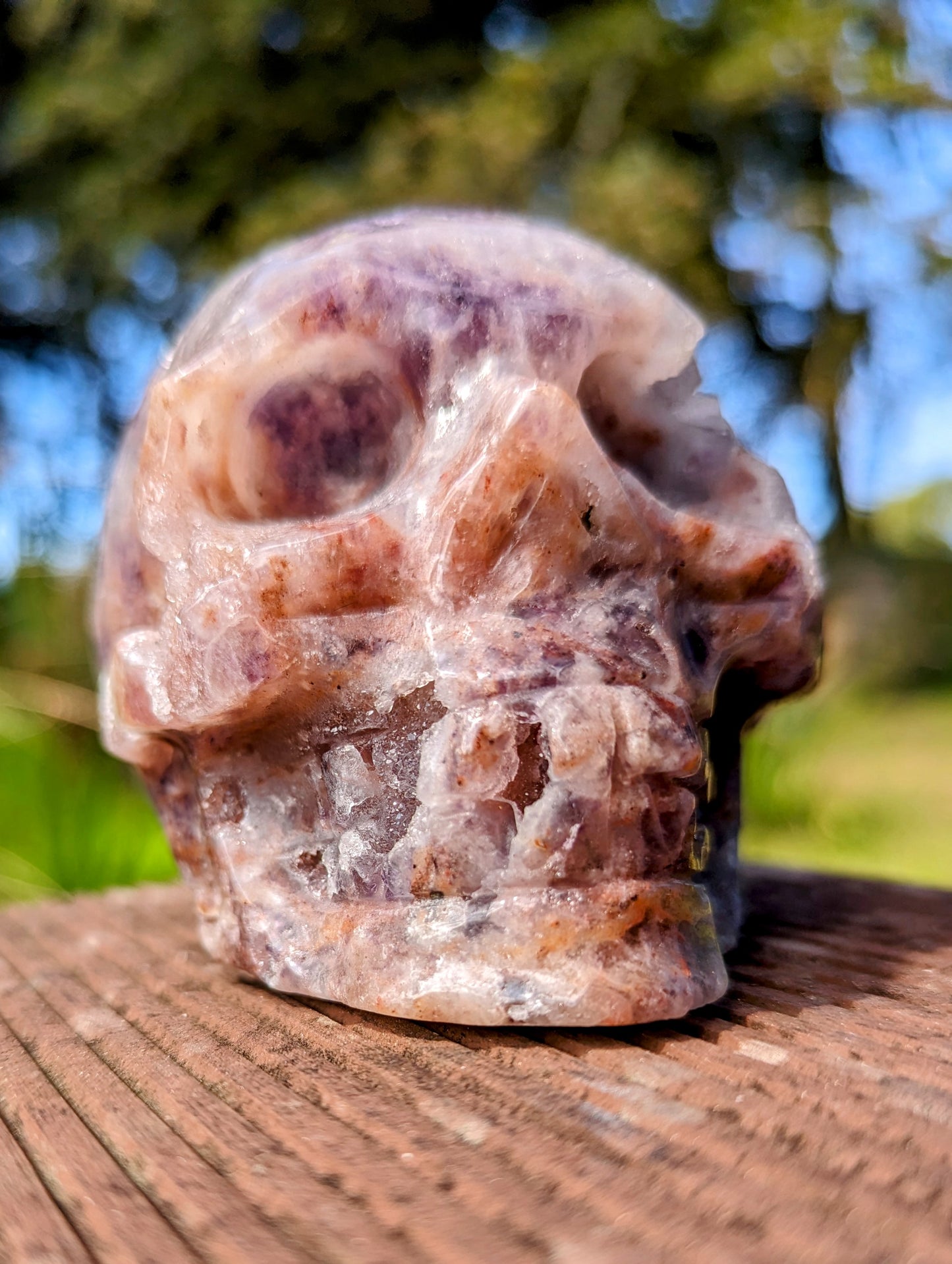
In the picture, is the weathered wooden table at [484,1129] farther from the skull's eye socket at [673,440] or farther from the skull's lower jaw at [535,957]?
the skull's eye socket at [673,440]

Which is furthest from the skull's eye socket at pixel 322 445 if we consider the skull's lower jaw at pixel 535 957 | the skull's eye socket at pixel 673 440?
the skull's lower jaw at pixel 535 957

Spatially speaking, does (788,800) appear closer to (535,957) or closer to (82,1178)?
(535,957)

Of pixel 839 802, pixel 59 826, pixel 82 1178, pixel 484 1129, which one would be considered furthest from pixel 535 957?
pixel 839 802

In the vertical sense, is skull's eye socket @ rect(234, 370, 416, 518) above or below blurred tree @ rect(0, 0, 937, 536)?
below

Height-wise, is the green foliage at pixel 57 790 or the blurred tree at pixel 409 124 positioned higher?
the blurred tree at pixel 409 124

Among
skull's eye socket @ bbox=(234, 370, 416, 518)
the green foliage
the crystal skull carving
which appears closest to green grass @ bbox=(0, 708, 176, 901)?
the green foliage

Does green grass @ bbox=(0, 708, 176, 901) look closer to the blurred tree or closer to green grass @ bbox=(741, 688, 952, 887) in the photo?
green grass @ bbox=(741, 688, 952, 887)
